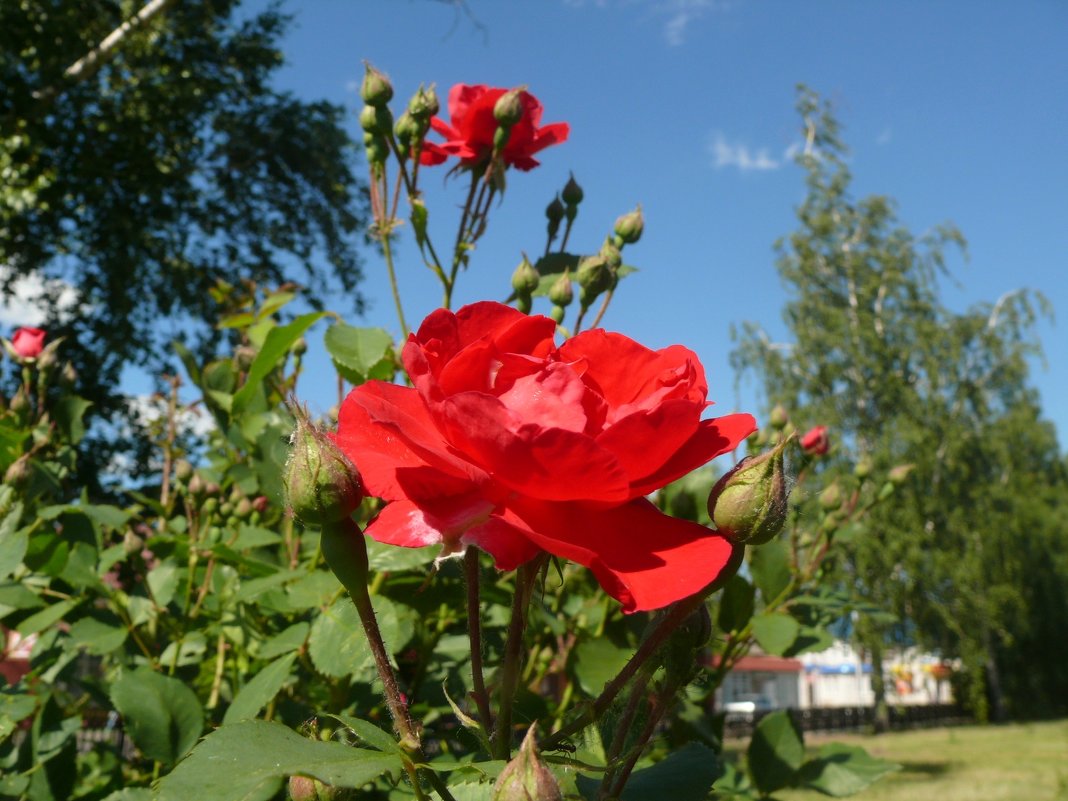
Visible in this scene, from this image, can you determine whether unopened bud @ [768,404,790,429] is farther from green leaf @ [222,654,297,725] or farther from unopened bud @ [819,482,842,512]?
green leaf @ [222,654,297,725]

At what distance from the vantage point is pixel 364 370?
2.86ft

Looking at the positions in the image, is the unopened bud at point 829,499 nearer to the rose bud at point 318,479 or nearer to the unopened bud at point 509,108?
the unopened bud at point 509,108

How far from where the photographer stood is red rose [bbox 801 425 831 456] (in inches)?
53.9

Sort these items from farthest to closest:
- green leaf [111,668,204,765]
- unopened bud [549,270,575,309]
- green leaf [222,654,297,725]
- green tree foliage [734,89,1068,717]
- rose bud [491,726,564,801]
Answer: green tree foliage [734,89,1068,717], unopened bud [549,270,575,309], green leaf [111,668,204,765], green leaf [222,654,297,725], rose bud [491,726,564,801]

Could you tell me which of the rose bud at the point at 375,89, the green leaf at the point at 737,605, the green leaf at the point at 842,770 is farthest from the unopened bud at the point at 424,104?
the green leaf at the point at 842,770

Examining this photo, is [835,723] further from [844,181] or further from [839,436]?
[844,181]

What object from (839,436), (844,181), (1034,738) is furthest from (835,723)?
(844,181)

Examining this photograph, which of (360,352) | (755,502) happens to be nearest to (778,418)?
(360,352)

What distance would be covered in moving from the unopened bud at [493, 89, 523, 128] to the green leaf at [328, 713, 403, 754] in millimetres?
692

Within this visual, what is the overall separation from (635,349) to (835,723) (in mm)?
20343

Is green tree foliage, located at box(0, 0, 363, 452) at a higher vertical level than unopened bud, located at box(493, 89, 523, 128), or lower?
higher

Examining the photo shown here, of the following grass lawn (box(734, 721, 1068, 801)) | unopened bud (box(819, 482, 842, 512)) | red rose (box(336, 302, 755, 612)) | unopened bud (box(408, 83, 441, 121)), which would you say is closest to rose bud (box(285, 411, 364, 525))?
red rose (box(336, 302, 755, 612))

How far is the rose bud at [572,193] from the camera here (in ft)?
3.37

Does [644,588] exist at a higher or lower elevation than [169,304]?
lower
